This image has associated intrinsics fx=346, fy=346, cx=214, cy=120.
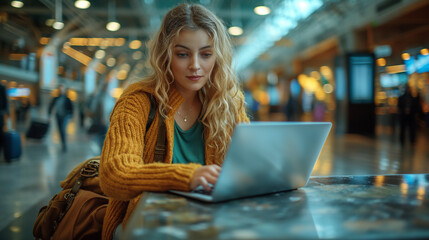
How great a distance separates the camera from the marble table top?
654 millimetres

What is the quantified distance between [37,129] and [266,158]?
9.73m

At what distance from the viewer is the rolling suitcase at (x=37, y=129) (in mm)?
9266

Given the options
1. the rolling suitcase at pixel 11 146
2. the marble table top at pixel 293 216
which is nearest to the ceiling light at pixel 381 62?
the rolling suitcase at pixel 11 146

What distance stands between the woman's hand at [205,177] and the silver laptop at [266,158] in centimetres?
3

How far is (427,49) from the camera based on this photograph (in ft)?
34.7

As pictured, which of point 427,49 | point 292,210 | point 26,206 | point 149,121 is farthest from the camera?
point 427,49

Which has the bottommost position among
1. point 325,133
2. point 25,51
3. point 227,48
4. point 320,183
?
point 320,183

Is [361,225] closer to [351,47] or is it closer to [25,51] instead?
[25,51]

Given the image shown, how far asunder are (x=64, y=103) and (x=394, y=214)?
960 cm

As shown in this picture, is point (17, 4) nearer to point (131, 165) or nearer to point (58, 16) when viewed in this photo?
point (58, 16)

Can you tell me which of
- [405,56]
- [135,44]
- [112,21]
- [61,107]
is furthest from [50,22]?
[135,44]

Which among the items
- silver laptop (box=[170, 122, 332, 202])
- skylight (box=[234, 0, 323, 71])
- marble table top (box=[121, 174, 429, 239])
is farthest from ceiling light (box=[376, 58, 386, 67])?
silver laptop (box=[170, 122, 332, 202])

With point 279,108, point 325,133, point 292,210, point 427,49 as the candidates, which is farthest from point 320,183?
point 279,108

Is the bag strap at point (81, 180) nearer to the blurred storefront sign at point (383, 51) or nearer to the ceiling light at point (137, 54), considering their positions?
the blurred storefront sign at point (383, 51)
